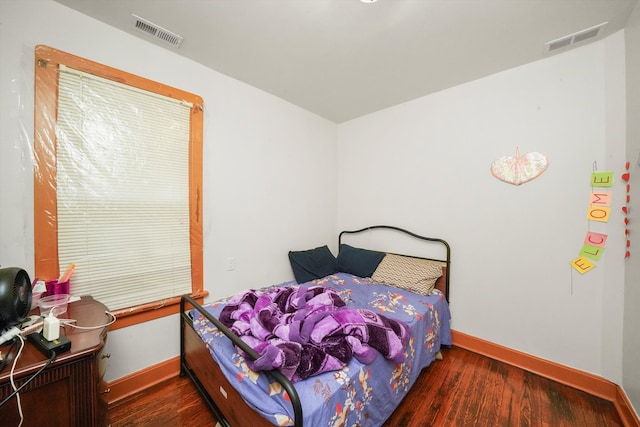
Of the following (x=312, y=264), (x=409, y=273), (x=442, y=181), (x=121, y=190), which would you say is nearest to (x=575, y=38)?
(x=442, y=181)

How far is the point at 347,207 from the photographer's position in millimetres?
3273

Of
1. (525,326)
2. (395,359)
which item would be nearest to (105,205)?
(395,359)

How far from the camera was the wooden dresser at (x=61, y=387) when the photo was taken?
82 cm

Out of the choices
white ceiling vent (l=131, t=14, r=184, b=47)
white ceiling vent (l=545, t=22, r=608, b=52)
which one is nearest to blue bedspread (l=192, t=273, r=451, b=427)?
white ceiling vent (l=131, t=14, r=184, b=47)

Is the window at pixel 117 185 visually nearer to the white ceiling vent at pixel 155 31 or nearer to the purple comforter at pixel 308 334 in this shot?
the white ceiling vent at pixel 155 31

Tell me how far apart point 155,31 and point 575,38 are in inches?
117

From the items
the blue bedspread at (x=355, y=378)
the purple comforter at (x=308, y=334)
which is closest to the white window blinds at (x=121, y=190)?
the blue bedspread at (x=355, y=378)

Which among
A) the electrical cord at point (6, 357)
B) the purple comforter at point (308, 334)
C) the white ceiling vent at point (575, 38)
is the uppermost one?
the white ceiling vent at point (575, 38)

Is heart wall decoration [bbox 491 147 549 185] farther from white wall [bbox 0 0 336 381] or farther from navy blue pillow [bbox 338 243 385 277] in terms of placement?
white wall [bbox 0 0 336 381]

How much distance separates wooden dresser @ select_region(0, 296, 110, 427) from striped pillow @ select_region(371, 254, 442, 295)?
7.29ft

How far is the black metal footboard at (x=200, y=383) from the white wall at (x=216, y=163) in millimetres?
155

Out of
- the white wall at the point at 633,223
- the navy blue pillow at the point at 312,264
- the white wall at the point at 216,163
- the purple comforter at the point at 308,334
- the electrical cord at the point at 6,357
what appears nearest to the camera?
the electrical cord at the point at 6,357

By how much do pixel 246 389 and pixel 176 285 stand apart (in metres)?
1.19

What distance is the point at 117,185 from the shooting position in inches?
64.6
